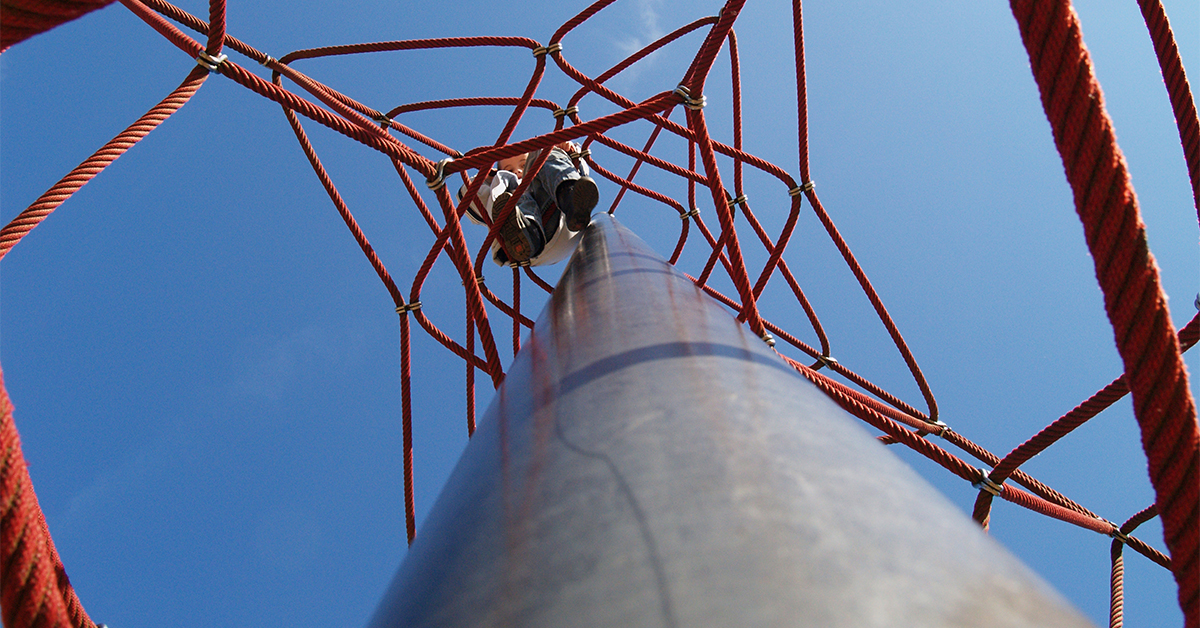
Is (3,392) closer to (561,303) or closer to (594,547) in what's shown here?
(594,547)

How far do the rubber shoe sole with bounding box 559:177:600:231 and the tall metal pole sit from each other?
8.41 feet

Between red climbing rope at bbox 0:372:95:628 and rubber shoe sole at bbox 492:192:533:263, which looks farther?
rubber shoe sole at bbox 492:192:533:263

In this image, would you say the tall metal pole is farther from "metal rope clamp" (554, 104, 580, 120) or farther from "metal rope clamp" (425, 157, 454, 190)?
"metal rope clamp" (554, 104, 580, 120)

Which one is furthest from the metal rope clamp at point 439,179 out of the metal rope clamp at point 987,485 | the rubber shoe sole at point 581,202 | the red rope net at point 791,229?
the metal rope clamp at point 987,485

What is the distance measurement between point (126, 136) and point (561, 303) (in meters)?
1.13

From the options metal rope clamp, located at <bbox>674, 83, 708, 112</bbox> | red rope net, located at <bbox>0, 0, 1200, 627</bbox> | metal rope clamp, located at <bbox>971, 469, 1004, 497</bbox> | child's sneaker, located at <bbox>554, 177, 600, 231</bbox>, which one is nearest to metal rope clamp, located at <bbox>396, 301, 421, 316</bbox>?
red rope net, located at <bbox>0, 0, 1200, 627</bbox>

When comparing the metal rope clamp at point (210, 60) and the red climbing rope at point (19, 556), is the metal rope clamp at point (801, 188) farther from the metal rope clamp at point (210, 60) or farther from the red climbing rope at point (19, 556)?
the red climbing rope at point (19, 556)

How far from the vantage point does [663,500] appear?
64 cm

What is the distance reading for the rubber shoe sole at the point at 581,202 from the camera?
3590 millimetres

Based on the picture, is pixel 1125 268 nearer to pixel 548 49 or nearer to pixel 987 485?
pixel 987 485

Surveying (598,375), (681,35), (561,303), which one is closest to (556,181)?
(681,35)

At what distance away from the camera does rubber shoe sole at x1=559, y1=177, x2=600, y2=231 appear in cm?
359

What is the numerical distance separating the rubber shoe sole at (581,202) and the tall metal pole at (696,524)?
256 centimetres

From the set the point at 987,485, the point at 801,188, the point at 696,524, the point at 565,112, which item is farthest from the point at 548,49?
the point at 696,524
